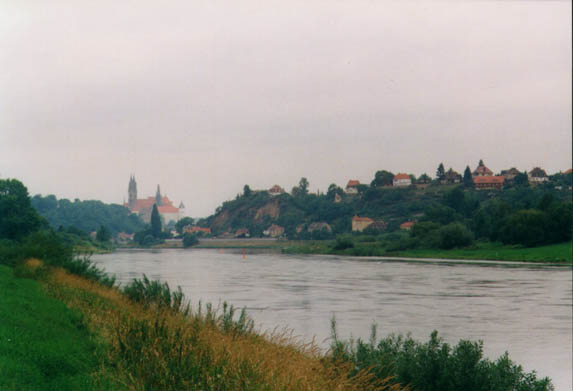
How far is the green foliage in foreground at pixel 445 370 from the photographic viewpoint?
1102 centimetres

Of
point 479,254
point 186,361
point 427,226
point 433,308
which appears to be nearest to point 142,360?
point 186,361

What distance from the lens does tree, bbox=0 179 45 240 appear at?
68.4 m

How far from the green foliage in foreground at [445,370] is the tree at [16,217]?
202 ft

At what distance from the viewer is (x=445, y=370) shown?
11.2 metres

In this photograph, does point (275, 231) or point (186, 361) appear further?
point (275, 231)

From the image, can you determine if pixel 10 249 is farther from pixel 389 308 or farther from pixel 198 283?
pixel 389 308

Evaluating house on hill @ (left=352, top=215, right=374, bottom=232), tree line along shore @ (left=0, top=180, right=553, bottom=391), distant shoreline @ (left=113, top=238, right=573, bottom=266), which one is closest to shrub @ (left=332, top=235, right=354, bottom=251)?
distant shoreline @ (left=113, top=238, right=573, bottom=266)

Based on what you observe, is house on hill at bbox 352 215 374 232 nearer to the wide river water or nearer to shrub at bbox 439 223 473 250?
shrub at bbox 439 223 473 250

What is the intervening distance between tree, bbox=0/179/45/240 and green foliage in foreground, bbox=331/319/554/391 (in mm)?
61496

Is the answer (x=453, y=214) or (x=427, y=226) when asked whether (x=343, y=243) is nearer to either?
(x=427, y=226)

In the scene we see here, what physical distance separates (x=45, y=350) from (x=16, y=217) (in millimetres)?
64878

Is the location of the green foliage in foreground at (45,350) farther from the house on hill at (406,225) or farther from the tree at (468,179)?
the tree at (468,179)

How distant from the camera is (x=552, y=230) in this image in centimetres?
8625

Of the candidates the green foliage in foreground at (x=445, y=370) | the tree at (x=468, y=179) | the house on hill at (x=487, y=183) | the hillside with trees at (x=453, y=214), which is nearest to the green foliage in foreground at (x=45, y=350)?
the green foliage in foreground at (x=445, y=370)
